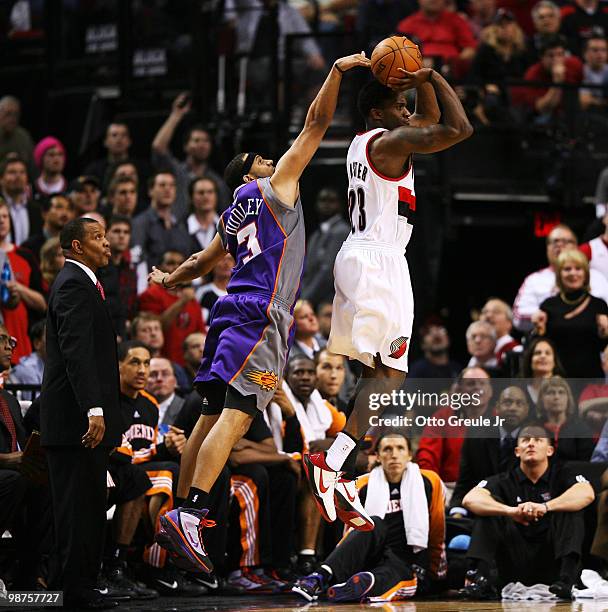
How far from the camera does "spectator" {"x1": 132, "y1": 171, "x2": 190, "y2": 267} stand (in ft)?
42.2

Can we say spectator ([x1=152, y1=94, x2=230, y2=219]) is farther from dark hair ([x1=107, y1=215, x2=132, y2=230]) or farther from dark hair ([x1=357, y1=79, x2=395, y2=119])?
dark hair ([x1=357, y1=79, x2=395, y2=119])

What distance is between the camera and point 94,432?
8219 millimetres

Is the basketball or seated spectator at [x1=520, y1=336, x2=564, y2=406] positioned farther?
seated spectator at [x1=520, y1=336, x2=564, y2=406]

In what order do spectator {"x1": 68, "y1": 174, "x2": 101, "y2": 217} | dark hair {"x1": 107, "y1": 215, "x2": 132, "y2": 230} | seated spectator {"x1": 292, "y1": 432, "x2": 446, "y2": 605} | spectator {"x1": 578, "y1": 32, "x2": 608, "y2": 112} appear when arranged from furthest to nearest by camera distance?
spectator {"x1": 578, "y1": 32, "x2": 608, "y2": 112} → spectator {"x1": 68, "y1": 174, "x2": 101, "y2": 217} → dark hair {"x1": 107, "y1": 215, "x2": 132, "y2": 230} → seated spectator {"x1": 292, "y1": 432, "x2": 446, "y2": 605}

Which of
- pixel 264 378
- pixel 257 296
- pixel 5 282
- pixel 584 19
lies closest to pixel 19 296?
pixel 5 282

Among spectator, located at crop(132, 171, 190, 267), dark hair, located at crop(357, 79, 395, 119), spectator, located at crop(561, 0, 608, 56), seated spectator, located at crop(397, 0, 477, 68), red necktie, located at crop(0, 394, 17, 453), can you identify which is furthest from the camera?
spectator, located at crop(561, 0, 608, 56)

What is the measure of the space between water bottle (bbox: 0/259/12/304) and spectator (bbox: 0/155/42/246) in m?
1.73

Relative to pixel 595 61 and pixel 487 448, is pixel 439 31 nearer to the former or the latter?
pixel 595 61

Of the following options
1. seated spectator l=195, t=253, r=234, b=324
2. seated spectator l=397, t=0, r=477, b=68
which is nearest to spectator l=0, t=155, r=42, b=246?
seated spectator l=195, t=253, r=234, b=324

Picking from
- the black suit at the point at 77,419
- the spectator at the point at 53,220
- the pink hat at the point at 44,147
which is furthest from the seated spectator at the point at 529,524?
the pink hat at the point at 44,147

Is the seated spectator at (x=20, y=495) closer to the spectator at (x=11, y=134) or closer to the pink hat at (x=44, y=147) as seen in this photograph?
the pink hat at (x=44, y=147)

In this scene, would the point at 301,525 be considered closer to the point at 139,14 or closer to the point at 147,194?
the point at 147,194

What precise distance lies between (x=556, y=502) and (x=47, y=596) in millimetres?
3609

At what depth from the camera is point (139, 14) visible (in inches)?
669
